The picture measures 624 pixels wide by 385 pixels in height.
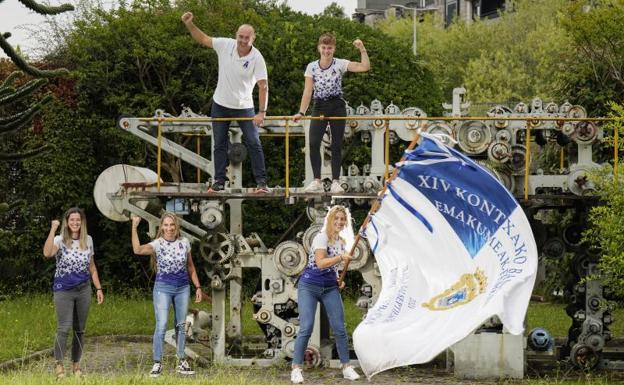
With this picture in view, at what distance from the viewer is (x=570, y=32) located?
3028cm

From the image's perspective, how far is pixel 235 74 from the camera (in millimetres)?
18609

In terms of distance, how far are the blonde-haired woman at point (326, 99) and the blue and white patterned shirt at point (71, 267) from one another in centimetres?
332

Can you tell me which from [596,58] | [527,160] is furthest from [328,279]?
[596,58]

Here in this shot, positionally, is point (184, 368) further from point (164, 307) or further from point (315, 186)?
point (315, 186)

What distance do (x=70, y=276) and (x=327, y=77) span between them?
13.6 feet

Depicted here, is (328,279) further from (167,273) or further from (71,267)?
(71,267)

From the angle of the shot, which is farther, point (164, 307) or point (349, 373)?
point (164, 307)

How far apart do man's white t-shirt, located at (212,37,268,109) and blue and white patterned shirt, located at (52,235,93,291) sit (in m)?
3.01

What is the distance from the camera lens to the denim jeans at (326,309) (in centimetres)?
1689

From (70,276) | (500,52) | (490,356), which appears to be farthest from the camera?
(500,52)

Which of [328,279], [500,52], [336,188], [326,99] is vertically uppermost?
[500,52]

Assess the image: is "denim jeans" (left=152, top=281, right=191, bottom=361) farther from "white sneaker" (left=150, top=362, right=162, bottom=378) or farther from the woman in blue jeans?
the woman in blue jeans

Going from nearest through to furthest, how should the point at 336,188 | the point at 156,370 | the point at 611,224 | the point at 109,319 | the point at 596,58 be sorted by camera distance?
the point at 156,370 → the point at 611,224 → the point at 336,188 → the point at 109,319 → the point at 596,58

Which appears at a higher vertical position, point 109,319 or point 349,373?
point 349,373
